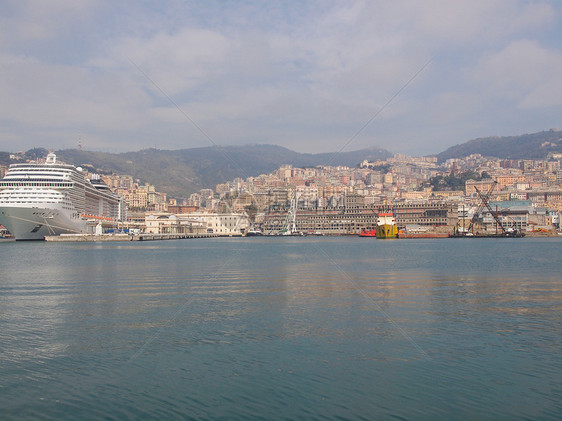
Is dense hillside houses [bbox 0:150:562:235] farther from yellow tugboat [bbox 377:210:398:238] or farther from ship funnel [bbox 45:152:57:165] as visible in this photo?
ship funnel [bbox 45:152:57:165]

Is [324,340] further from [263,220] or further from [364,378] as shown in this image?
[263,220]

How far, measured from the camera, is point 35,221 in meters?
56.7

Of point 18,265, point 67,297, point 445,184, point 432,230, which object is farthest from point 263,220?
point 67,297

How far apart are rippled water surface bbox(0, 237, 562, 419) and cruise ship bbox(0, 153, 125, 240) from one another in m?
41.7

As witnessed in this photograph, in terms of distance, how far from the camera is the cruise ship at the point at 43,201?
5528cm

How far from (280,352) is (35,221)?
5424cm

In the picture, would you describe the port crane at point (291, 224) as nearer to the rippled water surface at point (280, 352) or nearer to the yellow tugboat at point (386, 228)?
the yellow tugboat at point (386, 228)

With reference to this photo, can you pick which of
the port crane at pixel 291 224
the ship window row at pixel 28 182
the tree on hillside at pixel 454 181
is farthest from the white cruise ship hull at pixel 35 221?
the tree on hillside at pixel 454 181

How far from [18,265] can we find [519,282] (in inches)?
959

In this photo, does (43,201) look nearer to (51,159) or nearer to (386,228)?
(51,159)

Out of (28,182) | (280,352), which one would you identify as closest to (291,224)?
(28,182)

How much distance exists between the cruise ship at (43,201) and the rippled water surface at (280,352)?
41.7 m

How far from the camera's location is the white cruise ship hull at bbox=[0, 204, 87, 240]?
180ft

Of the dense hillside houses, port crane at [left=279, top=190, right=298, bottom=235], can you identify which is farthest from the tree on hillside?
port crane at [left=279, top=190, right=298, bottom=235]
